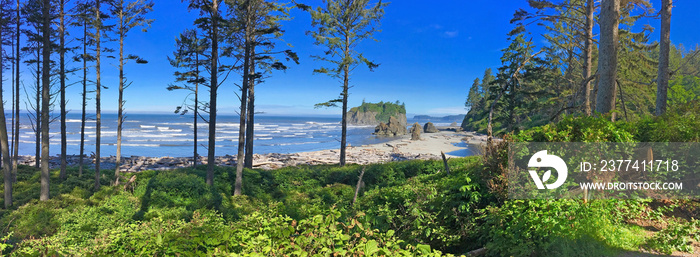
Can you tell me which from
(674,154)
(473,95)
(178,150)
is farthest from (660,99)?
(473,95)

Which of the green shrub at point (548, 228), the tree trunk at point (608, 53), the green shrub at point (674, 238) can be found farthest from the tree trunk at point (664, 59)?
the green shrub at point (548, 228)

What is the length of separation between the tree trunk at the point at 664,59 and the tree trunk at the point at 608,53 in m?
5.34

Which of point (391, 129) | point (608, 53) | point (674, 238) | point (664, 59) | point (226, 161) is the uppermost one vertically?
point (664, 59)

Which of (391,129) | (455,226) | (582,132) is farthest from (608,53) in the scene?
(391,129)

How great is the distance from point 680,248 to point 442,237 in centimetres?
368

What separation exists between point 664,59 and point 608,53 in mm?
5906

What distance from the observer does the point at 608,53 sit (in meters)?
5.76

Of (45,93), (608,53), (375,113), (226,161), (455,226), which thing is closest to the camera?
(455,226)

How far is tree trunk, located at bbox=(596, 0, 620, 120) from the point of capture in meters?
5.69

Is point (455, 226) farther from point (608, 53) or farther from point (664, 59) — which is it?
point (664, 59)

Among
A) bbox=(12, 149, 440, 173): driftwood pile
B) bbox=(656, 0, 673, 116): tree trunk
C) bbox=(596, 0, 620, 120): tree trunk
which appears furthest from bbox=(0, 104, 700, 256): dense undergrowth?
bbox=(12, 149, 440, 173): driftwood pile

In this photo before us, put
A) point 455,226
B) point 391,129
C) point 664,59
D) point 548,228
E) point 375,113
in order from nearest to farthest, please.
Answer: point 548,228, point 455,226, point 664,59, point 391,129, point 375,113

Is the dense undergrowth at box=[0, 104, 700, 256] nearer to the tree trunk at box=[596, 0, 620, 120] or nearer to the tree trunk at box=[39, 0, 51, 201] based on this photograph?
the tree trunk at box=[596, 0, 620, 120]

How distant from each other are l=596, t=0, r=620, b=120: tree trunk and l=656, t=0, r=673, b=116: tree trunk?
5.34 m
